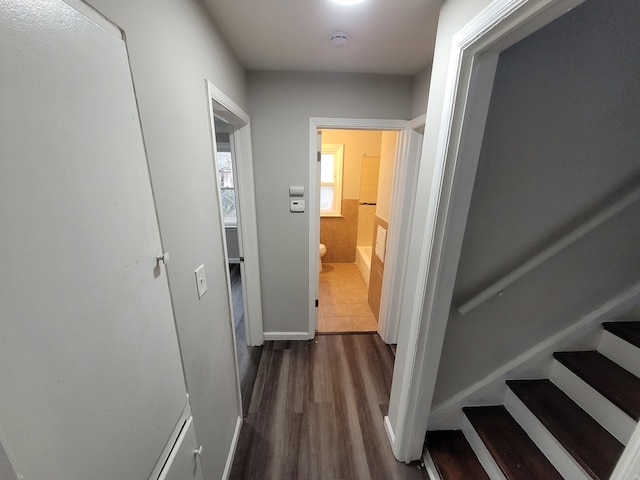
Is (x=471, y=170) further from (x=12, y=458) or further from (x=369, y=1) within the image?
(x=12, y=458)

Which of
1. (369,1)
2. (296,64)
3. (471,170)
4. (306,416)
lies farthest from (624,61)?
(306,416)

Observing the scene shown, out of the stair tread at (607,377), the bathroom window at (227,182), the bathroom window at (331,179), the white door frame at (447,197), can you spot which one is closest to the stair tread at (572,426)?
the stair tread at (607,377)

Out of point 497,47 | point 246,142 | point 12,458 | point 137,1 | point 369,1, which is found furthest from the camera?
point 246,142

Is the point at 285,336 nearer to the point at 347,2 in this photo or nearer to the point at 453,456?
the point at 453,456

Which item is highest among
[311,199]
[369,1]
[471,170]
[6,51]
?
[369,1]

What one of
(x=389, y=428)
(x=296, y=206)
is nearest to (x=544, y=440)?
(x=389, y=428)

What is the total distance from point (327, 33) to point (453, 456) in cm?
249

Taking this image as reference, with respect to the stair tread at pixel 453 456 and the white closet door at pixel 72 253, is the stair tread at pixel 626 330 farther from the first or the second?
the white closet door at pixel 72 253

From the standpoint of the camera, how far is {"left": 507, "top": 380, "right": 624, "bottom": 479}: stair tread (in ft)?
3.28

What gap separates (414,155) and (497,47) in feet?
3.90

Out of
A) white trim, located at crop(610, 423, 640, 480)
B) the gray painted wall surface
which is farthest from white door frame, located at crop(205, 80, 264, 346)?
white trim, located at crop(610, 423, 640, 480)

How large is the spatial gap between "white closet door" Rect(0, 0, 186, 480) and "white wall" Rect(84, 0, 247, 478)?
106 millimetres

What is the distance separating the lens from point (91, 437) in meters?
0.50

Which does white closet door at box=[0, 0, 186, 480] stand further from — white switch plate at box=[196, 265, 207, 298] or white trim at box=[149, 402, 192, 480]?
white switch plate at box=[196, 265, 207, 298]
